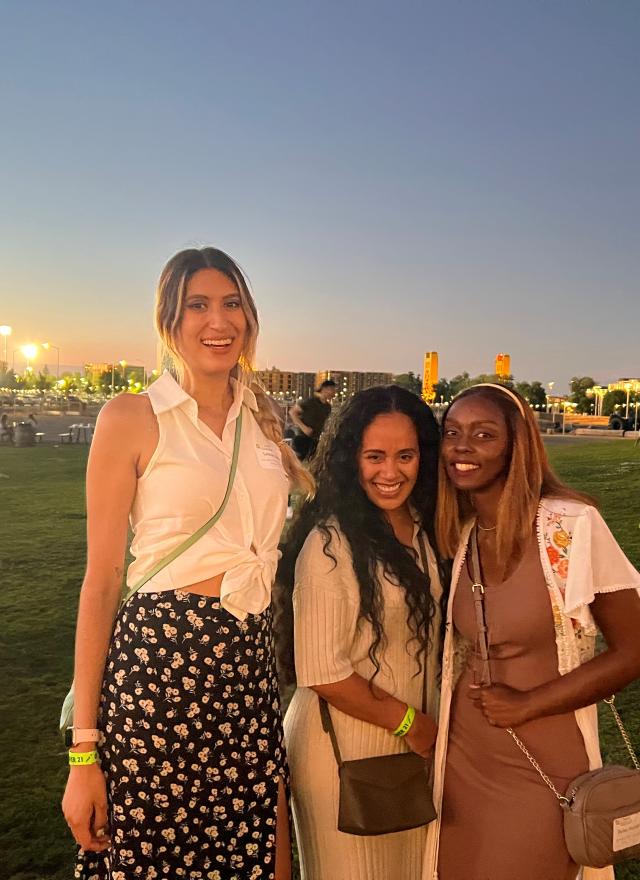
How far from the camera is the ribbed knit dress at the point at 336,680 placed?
2145mm

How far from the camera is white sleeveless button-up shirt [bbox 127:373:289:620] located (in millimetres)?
2021

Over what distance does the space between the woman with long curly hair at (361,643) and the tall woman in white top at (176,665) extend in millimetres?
108

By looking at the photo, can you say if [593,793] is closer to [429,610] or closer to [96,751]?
[429,610]

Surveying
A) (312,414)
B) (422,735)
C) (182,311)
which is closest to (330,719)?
(422,735)

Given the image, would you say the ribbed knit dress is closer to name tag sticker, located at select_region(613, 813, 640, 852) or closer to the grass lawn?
name tag sticker, located at select_region(613, 813, 640, 852)

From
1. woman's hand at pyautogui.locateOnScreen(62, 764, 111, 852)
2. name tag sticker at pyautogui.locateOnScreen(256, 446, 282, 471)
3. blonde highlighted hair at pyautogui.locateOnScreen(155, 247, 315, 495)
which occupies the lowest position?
woman's hand at pyautogui.locateOnScreen(62, 764, 111, 852)

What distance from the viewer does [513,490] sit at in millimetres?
2240

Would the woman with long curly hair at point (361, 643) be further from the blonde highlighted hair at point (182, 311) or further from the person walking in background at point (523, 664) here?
the blonde highlighted hair at point (182, 311)

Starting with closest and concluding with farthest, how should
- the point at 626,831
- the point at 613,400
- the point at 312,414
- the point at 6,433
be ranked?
the point at 626,831, the point at 312,414, the point at 6,433, the point at 613,400

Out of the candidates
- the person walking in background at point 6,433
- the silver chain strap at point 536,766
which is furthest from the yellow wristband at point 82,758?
the person walking in background at point 6,433

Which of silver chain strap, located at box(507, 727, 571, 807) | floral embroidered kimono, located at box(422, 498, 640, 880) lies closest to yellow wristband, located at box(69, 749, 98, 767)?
floral embroidered kimono, located at box(422, 498, 640, 880)

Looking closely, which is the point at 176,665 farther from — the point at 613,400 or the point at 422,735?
the point at 613,400

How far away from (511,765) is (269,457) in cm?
114

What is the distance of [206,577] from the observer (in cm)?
203
